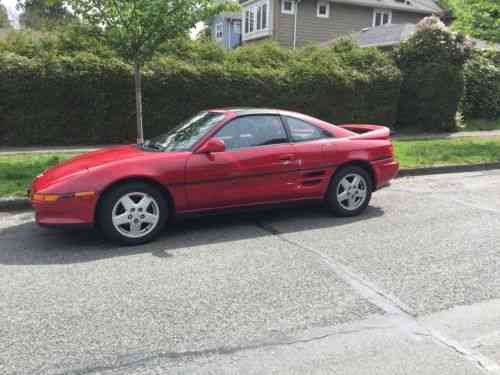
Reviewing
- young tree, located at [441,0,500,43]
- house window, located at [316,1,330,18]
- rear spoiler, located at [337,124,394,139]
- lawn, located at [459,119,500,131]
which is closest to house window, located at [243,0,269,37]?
house window, located at [316,1,330,18]

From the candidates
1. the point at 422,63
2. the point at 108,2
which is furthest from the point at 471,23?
the point at 108,2

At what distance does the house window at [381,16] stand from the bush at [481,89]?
49.3 ft

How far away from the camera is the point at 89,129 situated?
462 inches

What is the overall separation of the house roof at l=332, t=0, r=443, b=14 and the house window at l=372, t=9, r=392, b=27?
0.41 metres

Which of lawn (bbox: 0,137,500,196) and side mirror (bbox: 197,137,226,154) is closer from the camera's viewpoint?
side mirror (bbox: 197,137,226,154)

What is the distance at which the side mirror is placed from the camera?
514cm

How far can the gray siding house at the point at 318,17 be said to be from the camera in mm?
28578

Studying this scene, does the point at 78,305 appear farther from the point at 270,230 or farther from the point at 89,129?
the point at 89,129

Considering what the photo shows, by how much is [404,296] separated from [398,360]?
947 millimetres

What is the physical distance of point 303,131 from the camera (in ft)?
19.3

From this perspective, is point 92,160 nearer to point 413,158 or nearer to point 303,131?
point 303,131

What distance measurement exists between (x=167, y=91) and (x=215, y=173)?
7.40 meters

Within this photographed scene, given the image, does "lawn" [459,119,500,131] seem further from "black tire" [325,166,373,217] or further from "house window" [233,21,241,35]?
"house window" [233,21,241,35]

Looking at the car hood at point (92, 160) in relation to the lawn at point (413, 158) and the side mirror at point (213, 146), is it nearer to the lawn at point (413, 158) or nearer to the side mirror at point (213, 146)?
the side mirror at point (213, 146)
